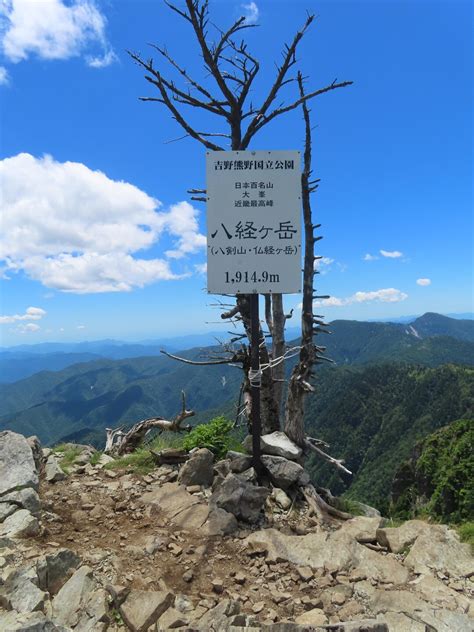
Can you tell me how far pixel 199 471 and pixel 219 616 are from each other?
3.24m

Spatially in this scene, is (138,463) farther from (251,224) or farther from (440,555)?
(440,555)

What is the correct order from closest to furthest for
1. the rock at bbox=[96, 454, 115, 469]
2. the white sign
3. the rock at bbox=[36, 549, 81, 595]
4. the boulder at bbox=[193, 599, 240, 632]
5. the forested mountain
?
the boulder at bbox=[193, 599, 240, 632], the rock at bbox=[36, 549, 81, 595], the white sign, the rock at bbox=[96, 454, 115, 469], the forested mountain

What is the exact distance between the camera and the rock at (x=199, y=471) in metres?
6.76

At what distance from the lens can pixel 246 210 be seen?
5.65m

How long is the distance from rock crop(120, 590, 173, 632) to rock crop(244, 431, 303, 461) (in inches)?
134

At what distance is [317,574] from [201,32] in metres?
7.75

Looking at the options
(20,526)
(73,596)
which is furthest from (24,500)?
(73,596)

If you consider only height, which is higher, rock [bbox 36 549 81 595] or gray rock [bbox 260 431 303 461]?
gray rock [bbox 260 431 303 461]

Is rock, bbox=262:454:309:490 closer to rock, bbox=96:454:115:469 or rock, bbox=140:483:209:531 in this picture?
rock, bbox=140:483:209:531

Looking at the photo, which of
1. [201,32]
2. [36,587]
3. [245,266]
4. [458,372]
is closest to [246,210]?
[245,266]

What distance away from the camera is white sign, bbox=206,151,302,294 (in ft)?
18.4

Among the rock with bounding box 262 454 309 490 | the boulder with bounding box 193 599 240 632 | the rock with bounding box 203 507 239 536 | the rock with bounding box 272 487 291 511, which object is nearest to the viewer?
the boulder with bounding box 193 599 240 632

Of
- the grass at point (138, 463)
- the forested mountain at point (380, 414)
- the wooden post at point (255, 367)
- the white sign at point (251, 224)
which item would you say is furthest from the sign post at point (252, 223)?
the forested mountain at point (380, 414)

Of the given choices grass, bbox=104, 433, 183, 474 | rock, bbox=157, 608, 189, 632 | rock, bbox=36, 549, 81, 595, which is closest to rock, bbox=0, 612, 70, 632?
rock, bbox=36, 549, 81, 595
